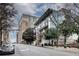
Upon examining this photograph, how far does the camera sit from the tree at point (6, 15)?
3.56m

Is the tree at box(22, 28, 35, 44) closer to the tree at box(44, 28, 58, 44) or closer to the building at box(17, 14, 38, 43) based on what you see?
the building at box(17, 14, 38, 43)

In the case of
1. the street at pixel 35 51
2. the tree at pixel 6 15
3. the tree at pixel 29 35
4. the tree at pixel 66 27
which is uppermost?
the tree at pixel 6 15

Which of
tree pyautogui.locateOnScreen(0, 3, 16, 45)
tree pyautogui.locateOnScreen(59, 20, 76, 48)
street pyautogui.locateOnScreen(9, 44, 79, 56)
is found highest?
tree pyautogui.locateOnScreen(0, 3, 16, 45)

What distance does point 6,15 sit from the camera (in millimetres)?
3586

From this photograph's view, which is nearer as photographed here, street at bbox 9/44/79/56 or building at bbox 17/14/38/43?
street at bbox 9/44/79/56

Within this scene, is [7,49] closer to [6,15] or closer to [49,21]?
[6,15]

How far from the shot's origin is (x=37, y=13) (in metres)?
3.57

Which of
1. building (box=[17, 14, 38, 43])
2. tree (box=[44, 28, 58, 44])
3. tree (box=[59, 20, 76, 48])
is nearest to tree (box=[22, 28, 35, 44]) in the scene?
building (box=[17, 14, 38, 43])

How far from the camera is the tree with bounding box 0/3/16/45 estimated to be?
Result: 11.7ft

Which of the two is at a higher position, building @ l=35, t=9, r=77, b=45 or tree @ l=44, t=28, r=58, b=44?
building @ l=35, t=9, r=77, b=45

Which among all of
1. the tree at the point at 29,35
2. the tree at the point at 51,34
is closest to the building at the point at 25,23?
the tree at the point at 29,35

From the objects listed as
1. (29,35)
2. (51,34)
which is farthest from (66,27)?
(29,35)

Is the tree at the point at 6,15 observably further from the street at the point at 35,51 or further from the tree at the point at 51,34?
the tree at the point at 51,34

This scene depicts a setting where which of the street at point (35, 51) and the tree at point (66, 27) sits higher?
the tree at point (66, 27)
